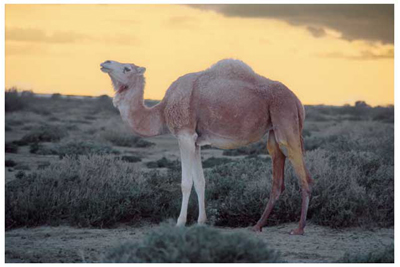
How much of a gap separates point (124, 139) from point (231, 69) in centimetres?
1877

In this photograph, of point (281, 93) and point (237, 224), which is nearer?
point (281, 93)

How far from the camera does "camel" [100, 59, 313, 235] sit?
11.3 metres

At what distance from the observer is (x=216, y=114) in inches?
443

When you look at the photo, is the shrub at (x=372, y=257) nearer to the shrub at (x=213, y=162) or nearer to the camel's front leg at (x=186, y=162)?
the camel's front leg at (x=186, y=162)

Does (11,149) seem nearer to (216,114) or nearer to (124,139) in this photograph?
(124,139)

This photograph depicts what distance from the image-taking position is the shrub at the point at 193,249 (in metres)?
8.20

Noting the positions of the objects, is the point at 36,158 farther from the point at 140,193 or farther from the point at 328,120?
the point at 328,120

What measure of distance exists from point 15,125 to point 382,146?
23.3 metres

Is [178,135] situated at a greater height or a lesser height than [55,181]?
greater

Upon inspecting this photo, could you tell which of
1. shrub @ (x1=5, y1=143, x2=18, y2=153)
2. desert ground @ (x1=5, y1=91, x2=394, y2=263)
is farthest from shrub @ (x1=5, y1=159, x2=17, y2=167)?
Result: desert ground @ (x1=5, y1=91, x2=394, y2=263)

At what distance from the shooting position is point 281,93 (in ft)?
37.6

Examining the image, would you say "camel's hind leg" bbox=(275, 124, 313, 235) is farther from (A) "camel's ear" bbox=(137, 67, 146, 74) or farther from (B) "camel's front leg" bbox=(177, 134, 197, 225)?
(A) "camel's ear" bbox=(137, 67, 146, 74)

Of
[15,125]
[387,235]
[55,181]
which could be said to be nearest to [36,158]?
[55,181]

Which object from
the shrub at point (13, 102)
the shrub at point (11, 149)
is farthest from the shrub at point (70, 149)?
the shrub at point (13, 102)
